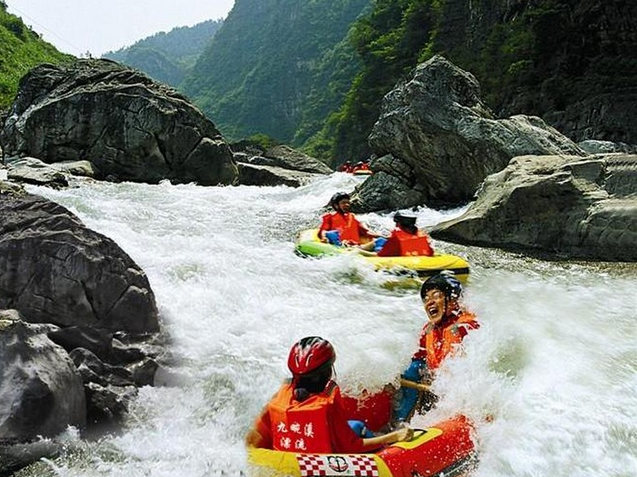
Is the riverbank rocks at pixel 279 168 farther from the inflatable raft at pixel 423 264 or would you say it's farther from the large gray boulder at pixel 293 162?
the inflatable raft at pixel 423 264

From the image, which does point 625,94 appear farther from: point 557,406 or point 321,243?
point 557,406

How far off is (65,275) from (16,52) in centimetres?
4336

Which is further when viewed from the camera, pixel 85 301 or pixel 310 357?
pixel 85 301

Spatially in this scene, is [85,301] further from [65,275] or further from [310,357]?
[310,357]

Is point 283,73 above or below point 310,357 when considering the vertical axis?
above

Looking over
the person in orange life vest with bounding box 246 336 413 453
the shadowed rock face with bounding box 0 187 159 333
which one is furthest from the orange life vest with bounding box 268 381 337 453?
the shadowed rock face with bounding box 0 187 159 333

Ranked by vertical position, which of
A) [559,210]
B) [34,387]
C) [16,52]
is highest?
[16,52]

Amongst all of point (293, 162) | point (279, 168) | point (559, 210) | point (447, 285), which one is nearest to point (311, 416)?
point (447, 285)

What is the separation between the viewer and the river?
4008mm

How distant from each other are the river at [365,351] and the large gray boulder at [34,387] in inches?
8.0

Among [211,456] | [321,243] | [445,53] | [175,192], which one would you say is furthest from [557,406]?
[445,53]

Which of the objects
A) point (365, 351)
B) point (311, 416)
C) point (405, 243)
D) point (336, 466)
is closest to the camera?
point (336, 466)

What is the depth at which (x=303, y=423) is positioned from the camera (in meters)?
3.32

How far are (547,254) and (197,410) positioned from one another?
7.50 m
